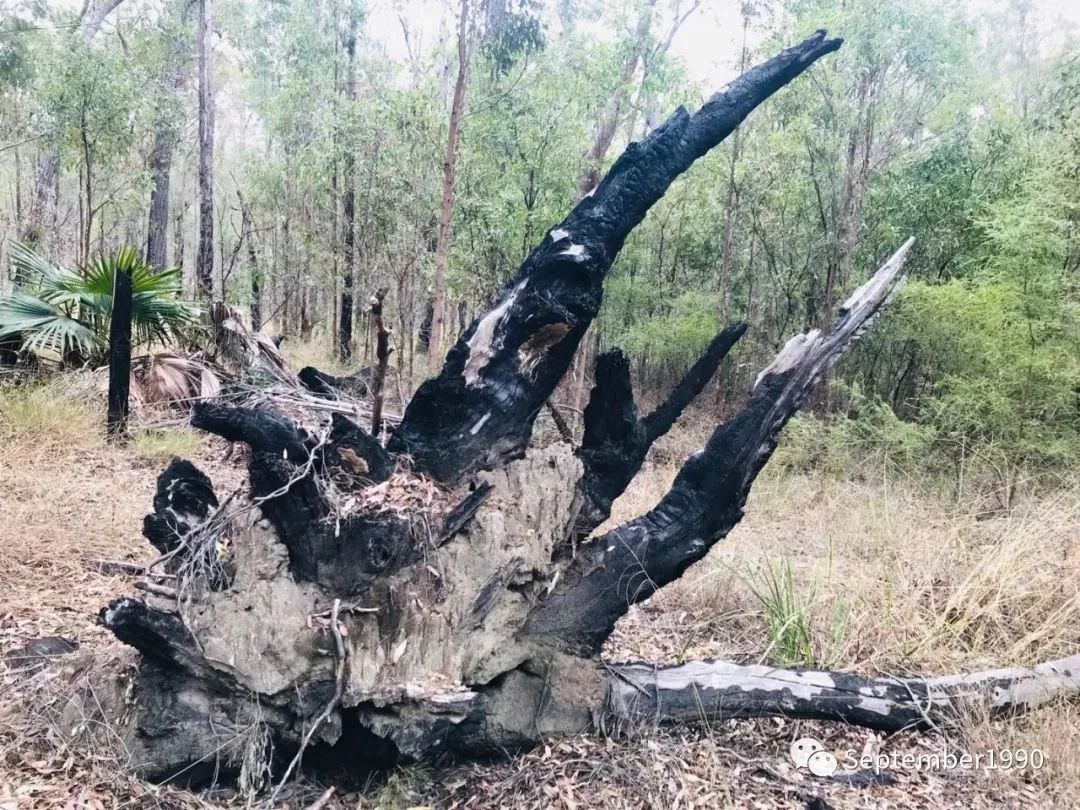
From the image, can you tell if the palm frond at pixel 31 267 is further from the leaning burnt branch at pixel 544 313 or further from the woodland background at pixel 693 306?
the leaning burnt branch at pixel 544 313

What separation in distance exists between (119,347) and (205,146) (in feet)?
30.4

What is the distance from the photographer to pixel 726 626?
3.67 m

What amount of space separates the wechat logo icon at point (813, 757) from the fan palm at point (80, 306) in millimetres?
6574

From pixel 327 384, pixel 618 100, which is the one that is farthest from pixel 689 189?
pixel 327 384

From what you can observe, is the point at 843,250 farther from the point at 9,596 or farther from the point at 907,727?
the point at 9,596

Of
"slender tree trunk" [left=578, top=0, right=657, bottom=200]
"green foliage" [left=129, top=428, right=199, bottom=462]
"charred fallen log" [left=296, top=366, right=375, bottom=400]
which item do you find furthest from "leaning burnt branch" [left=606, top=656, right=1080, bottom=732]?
"slender tree trunk" [left=578, top=0, right=657, bottom=200]

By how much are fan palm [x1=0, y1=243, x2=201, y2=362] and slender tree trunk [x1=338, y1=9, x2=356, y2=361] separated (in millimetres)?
5511

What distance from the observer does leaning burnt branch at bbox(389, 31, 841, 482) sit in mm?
2691

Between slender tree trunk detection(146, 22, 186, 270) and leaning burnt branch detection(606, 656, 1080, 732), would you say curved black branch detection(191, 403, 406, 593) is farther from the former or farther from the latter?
slender tree trunk detection(146, 22, 186, 270)

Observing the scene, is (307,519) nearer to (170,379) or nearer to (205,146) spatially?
(170,379)

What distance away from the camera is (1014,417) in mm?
6043

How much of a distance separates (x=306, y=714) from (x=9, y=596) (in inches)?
81.4

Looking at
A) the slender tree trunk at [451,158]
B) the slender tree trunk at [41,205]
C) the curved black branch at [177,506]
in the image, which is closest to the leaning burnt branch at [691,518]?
the curved black branch at [177,506]

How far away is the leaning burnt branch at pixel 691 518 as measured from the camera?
2602 millimetres
